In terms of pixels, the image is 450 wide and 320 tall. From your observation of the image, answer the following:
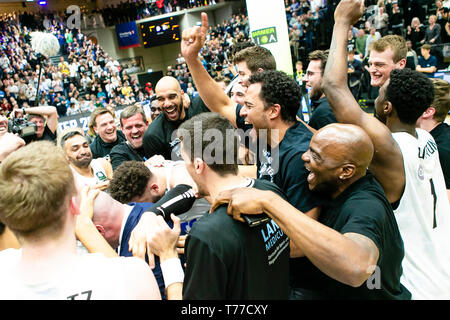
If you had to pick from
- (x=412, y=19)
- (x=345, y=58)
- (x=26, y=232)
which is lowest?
(x=26, y=232)

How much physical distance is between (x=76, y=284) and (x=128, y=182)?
56.0 inches

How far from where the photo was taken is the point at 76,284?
1.25m

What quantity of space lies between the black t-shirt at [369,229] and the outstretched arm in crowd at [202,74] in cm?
168

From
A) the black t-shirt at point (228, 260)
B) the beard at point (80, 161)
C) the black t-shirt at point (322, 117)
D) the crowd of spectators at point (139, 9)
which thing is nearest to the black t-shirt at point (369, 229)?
the black t-shirt at point (228, 260)

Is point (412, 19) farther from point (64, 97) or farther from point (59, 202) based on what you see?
Answer: point (64, 97)

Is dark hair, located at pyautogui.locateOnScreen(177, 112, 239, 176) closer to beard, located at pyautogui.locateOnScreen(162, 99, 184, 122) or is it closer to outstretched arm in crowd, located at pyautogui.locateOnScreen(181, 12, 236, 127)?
outstretched arm in crowd, located at pyautogui.locateOnScreen(181, 12, 236, 127)

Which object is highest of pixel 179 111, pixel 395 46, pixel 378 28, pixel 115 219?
pixel 378 28

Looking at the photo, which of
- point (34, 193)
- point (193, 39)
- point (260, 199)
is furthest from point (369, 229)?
point (193, 39)

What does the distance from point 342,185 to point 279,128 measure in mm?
669

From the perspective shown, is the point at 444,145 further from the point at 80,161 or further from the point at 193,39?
the point at 80,161

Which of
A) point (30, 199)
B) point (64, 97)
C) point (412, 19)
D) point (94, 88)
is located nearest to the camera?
point (30, 199)

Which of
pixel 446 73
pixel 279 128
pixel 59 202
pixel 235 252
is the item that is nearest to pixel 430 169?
pixel 279 128

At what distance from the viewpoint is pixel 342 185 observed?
2035mm

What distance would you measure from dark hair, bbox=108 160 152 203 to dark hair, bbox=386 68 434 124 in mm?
1844
